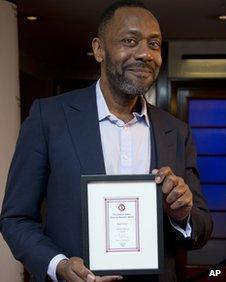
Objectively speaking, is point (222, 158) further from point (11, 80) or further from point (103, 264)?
point (103, 264)

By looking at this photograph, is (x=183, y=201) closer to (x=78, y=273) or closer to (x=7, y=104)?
(x=78, y=273)

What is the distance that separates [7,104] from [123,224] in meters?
2.74

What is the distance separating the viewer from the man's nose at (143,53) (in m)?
1.23

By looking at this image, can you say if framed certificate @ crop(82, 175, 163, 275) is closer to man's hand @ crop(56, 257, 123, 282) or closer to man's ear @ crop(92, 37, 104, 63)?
man's hand @ crop(56, 257, 123, 282)

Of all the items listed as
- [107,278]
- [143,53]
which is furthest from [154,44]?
[107,278]

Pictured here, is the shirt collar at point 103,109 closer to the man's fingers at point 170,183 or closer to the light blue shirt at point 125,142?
the light blue shirt at point 125,142

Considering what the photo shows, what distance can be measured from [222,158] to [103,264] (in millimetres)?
4829

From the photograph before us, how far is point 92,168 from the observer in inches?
48.3

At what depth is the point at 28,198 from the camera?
48.5 inches

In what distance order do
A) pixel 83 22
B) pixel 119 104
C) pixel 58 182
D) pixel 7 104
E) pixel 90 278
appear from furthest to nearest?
pixel 83 22
pixel 7 104
pixel 119 104
pixel 58 182
pixel 90 278

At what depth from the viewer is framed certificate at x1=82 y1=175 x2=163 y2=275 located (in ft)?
3.67

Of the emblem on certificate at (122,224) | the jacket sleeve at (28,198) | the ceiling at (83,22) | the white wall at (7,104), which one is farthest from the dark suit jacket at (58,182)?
the ceiling at (83,22)

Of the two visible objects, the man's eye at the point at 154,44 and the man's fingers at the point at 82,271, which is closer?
the man's fingers at the point at 82,271

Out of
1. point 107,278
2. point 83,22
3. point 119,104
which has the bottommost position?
point 107,278
